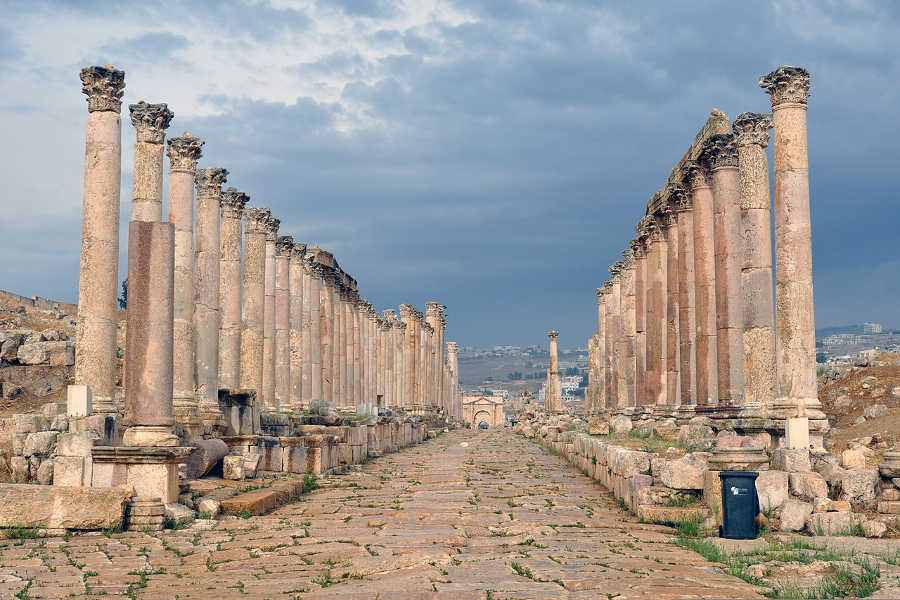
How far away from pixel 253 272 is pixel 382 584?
1956 centimetres

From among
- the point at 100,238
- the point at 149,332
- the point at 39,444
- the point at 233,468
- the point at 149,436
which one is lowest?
the point at 233,468

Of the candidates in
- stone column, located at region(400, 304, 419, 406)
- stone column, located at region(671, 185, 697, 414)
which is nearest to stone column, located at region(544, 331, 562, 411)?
stone column, located at region(400, 304, 419, 406)

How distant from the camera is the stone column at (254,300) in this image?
88.0 feet

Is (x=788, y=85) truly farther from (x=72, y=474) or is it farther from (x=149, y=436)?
(x=72, y=474)

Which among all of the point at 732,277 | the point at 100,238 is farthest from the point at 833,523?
the point at 100,238

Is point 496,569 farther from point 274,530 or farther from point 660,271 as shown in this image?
point 660,271

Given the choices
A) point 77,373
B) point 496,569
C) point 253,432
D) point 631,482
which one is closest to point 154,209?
point 77,373

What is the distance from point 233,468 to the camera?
671 inches

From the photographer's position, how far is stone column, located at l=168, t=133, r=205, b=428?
65.5 feet

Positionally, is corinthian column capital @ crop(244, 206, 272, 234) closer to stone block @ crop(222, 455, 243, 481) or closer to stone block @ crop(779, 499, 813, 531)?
stone block @ crop(222, 455, 243, 481)

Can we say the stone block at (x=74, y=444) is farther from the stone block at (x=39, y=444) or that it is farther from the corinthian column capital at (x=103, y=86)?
the corinthian column capital at (x=103, y=86)

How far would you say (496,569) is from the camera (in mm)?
9789

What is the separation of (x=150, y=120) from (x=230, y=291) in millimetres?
6901

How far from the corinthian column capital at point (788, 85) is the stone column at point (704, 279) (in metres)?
6.42
